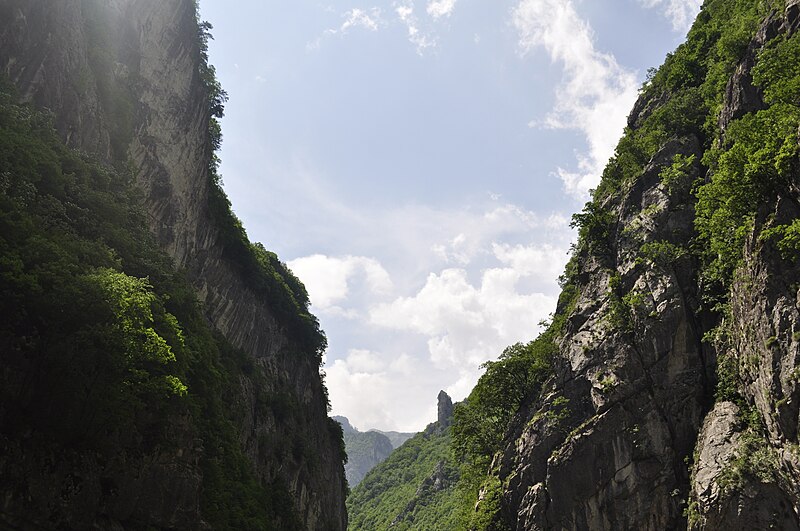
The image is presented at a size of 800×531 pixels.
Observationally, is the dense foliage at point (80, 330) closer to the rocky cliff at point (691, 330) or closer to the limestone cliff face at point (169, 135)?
the limestone cliff face at point (169, 135)

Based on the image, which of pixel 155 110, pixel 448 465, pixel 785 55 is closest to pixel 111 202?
pixel 155 110

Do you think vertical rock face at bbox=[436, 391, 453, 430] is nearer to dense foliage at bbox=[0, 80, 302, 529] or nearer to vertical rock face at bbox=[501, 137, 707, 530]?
vertical rock face at bbox=[501, 137, 707, 530]

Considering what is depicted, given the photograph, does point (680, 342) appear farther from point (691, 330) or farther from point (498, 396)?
point (498, 396)

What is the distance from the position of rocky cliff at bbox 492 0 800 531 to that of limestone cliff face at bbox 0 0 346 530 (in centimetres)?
2031

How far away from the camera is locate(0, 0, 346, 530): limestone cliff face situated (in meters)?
29.0

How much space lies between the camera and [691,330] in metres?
31.6

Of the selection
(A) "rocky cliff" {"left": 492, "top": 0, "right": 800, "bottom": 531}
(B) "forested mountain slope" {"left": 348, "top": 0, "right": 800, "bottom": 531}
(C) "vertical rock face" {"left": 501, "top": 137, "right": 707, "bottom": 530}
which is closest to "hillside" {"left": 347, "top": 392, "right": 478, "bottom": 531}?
(B) "forested mountain slope" {"left": 348, "top": 0, "right": 800, "bottom": 531}

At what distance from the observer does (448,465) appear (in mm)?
104875

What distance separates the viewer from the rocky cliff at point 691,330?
2414 cm

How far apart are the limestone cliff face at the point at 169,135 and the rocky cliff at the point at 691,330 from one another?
20315mm

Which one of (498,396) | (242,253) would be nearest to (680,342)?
(498,396)

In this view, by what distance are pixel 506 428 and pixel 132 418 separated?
30938 mm

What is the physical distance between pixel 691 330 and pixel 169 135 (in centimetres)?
3986

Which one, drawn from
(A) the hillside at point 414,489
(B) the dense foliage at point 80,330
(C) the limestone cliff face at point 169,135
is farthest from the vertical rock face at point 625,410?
(A) the hillside at point 414,489
